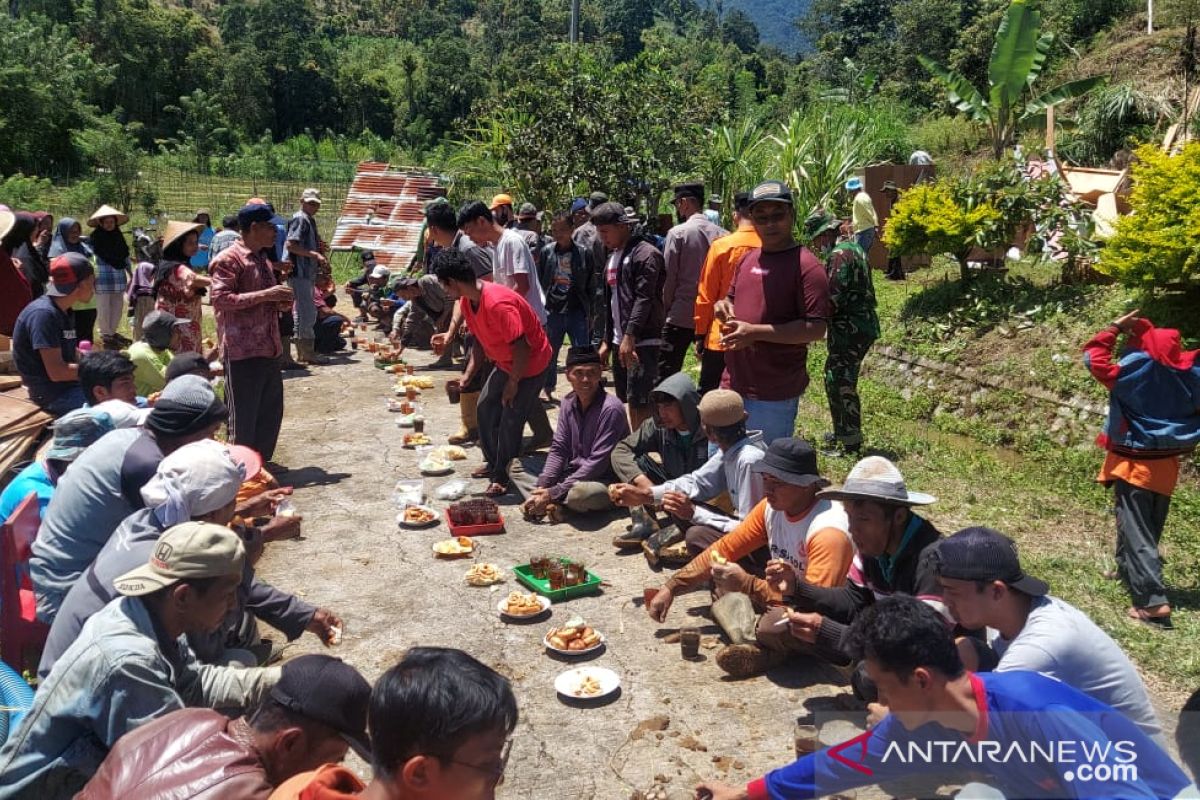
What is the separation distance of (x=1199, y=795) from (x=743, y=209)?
574 cm

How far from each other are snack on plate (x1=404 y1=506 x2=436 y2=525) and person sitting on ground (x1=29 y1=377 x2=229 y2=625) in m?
2.52

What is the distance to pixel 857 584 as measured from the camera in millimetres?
4227

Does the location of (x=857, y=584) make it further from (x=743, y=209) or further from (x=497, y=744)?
(x=743, y=209)

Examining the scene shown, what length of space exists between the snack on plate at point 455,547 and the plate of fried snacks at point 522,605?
906 mm

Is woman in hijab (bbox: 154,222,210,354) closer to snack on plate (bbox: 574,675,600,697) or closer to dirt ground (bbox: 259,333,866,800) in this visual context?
dirt ground (bbox: 259,333,866,800)

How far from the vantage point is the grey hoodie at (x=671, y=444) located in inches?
243

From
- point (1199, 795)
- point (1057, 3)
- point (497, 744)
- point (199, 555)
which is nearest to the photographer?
point (497, 744)

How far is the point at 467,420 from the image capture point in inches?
347

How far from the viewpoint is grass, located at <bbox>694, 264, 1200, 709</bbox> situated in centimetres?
545

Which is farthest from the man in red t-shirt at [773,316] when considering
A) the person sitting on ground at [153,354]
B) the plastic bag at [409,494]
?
the person sitting on ground at [153,354]

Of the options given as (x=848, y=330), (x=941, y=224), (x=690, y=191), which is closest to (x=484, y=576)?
(x=848, y=330)

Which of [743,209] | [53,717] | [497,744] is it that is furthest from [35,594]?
[743,209]

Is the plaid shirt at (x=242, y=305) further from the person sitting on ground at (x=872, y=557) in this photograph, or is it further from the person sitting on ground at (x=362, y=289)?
the person sitting on ground at (x=362, y=289)

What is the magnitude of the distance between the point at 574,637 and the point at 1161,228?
245 inches
